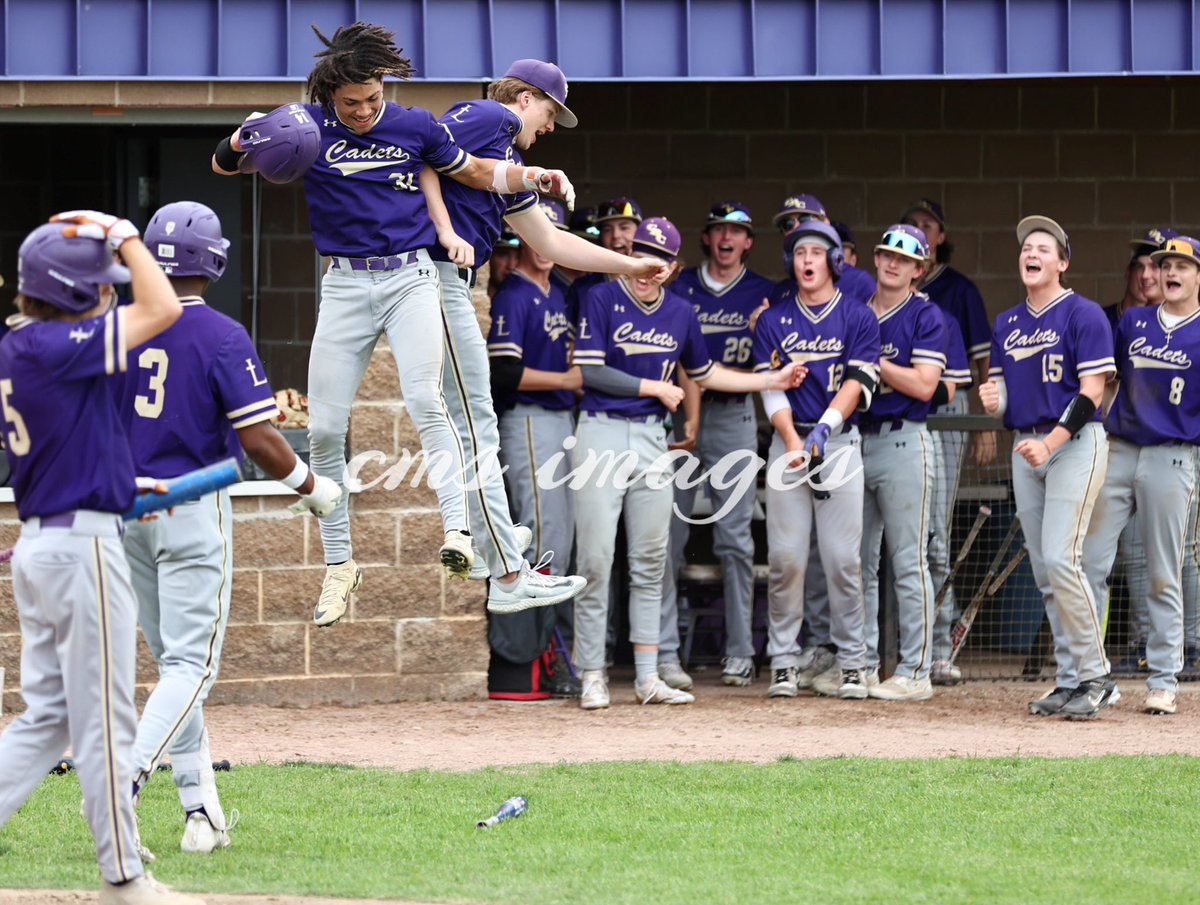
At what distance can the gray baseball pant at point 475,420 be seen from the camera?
6.27m

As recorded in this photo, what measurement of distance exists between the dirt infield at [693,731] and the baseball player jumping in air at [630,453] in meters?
0.35

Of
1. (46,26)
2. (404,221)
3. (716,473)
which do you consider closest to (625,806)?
(404,221)

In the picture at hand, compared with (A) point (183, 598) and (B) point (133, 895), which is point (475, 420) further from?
(B) point (133, 895)

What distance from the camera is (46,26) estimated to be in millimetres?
8898

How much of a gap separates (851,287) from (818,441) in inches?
46.2

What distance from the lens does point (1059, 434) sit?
8594 millimetres

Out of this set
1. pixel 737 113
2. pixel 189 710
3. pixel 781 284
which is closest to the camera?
pixel 189 710

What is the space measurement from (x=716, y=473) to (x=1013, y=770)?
3.06 metres

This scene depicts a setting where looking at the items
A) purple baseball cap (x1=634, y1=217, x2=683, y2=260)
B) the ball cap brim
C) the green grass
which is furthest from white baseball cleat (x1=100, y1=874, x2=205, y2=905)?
the ball cap brim

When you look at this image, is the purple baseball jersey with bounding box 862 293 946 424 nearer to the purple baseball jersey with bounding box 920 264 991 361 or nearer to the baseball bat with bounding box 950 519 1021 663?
the baseball bat with bounding box 950 519 1021 663

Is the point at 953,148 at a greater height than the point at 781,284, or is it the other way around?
the point at 953,148

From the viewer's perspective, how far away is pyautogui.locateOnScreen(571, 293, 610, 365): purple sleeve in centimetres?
923

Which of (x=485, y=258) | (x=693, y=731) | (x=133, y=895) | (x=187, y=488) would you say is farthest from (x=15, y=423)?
(x=693, y=731)

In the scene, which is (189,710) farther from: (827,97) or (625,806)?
(827,97)
